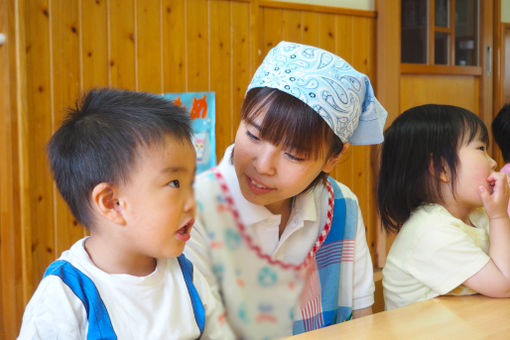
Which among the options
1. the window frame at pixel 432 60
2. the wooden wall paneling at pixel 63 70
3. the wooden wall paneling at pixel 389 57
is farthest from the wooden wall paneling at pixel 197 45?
the window frame at pixel 432 60

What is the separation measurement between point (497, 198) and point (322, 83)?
46cm

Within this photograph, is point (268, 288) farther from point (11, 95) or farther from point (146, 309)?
point (11, 95)

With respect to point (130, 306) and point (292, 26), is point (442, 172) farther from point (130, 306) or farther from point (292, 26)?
point (292, 26)

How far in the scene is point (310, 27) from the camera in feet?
9.55

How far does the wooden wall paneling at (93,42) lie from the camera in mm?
2221

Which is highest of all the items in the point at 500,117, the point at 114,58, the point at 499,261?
the point at 114,58

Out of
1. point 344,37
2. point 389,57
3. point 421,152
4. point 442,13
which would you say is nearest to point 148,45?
point 344,37

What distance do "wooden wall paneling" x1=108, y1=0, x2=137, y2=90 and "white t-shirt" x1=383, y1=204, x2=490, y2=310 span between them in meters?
1.53

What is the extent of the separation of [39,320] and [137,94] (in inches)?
12.2

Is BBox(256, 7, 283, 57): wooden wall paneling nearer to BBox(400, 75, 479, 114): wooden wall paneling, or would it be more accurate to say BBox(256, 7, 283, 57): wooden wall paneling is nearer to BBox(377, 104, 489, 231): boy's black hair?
BBox(400, 75, 479, 114): wooden wall paneling

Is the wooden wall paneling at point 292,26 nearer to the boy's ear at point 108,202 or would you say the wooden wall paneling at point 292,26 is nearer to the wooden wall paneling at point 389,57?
the wooden wall paneling at point 389,57

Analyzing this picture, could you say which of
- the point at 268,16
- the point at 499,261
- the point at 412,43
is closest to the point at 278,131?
the point at 499,261

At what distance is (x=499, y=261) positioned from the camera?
1.02 meters

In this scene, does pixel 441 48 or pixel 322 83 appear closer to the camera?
pixel 322 83
